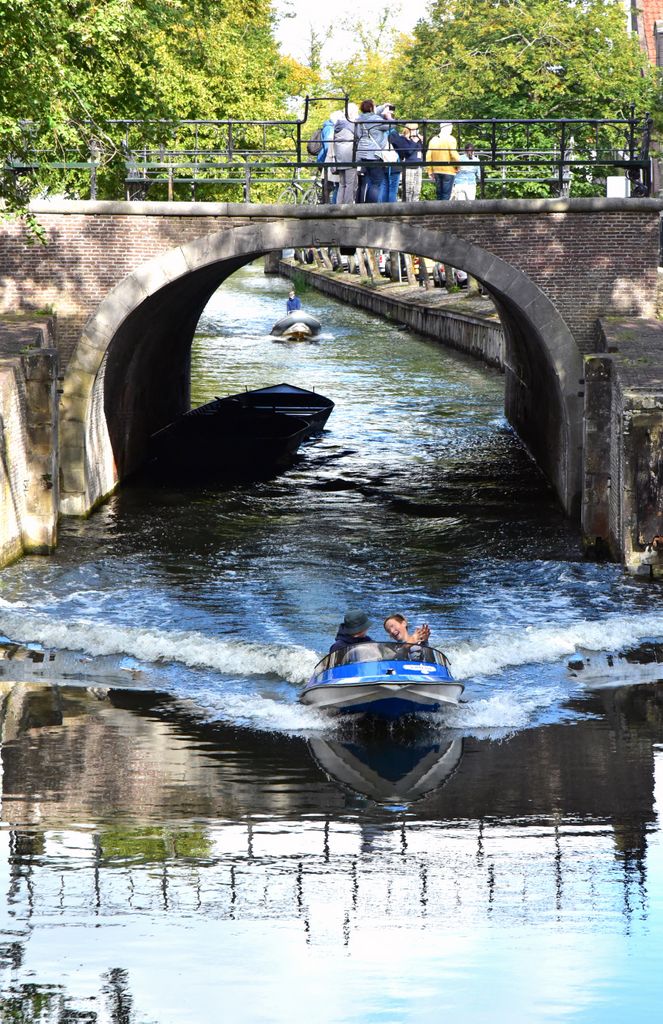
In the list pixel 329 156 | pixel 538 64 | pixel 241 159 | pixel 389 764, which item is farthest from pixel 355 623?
pixel 538 64

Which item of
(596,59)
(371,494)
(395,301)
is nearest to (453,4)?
(596,59)

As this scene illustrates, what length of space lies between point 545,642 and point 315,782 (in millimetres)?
6099

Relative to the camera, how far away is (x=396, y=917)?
36.4ft

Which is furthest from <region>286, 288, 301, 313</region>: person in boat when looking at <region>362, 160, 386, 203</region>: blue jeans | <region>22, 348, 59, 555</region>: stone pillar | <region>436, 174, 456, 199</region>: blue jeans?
<region>22, 348, 59, 555</region>: stone pillar

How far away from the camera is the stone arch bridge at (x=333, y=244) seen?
25812mm

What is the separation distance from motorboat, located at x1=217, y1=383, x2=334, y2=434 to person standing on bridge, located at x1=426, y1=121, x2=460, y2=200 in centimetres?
799

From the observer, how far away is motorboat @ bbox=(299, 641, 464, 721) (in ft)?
51.5


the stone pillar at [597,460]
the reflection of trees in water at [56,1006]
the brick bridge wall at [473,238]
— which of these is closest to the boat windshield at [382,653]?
the reflection of trees in water at [56,1006]

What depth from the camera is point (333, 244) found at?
26406 millimetres

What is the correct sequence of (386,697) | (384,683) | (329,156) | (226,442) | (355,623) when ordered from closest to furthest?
1. (384,683)
2. (386,697)
3. (355,623)
4. (329,156)
5. (226,442)

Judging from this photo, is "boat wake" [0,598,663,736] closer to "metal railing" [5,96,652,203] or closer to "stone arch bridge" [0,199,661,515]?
"stone arch bridge" [0,199,661,515]

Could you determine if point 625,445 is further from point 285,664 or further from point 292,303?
point 292,303

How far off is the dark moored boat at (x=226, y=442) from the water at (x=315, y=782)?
324 centimetres

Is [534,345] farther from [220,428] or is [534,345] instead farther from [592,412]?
[220,428]
